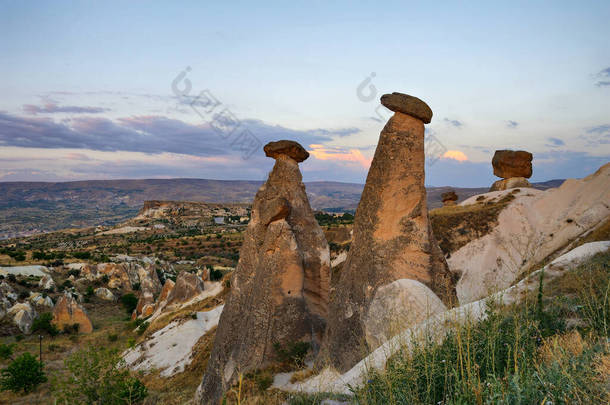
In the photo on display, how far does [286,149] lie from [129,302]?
93.9ft

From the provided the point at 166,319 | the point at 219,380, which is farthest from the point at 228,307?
the point at 166,319

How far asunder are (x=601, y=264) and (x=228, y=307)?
9.12 m

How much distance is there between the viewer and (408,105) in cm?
895

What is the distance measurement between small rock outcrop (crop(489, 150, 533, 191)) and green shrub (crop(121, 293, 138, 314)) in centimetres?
3392

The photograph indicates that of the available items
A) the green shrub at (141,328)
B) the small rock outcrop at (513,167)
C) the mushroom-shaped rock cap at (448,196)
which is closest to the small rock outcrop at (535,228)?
the small rock outcrop at (513,167)

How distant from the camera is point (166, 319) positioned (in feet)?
69.1

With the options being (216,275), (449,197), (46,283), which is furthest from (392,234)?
(46,283)

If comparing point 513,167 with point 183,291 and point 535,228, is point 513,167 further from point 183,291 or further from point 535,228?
point 183,291

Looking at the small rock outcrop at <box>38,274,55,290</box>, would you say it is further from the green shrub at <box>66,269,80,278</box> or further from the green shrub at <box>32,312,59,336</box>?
the green shrub at <box>32,312,59,336</box>

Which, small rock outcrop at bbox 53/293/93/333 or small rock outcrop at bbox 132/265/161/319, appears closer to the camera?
small rock outcrop at bbox 53/293/93/333

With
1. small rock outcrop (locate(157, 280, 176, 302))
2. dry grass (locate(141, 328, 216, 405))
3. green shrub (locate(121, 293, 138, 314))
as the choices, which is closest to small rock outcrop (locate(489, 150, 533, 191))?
dry grass (locate(141, 328, 216, 405))

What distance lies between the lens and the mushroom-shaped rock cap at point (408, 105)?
896cm

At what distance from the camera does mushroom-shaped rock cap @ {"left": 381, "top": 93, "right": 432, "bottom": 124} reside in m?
8.96

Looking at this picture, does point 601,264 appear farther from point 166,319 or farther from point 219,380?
point 166,319
